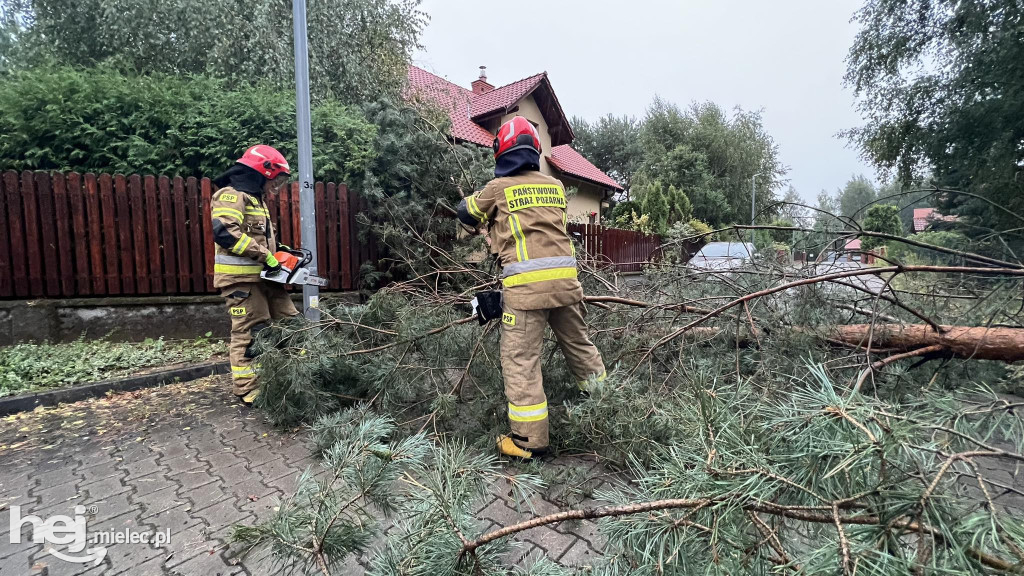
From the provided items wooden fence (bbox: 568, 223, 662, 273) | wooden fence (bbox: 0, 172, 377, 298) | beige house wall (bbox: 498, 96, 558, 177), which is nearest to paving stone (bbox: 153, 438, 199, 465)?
wooden fence (bbox: 0, 172, 377, 298)

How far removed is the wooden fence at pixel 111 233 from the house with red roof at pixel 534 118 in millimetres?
8698

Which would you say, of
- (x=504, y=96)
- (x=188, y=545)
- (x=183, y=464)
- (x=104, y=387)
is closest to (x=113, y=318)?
(x=104, y=387)

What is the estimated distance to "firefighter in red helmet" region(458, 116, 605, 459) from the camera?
8.74 ft

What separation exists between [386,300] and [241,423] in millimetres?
1340

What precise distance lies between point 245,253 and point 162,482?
1701 mm

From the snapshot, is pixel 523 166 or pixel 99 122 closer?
A: pixel 523 166

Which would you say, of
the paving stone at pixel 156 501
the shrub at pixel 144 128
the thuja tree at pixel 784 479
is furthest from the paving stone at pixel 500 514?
the shrub at pixel 144 128

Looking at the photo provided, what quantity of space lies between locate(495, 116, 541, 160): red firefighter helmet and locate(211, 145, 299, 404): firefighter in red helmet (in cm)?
204

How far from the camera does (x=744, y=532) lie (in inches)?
35.6

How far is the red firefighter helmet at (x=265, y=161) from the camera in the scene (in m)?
3.74

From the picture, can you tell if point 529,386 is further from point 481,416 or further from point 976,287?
point 976,287

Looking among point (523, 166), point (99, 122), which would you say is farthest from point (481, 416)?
point (99, 122)

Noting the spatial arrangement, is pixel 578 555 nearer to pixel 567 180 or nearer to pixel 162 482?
pixel 162 482

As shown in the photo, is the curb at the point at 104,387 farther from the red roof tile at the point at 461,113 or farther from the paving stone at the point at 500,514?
the red roof tile at the point at 461,113
